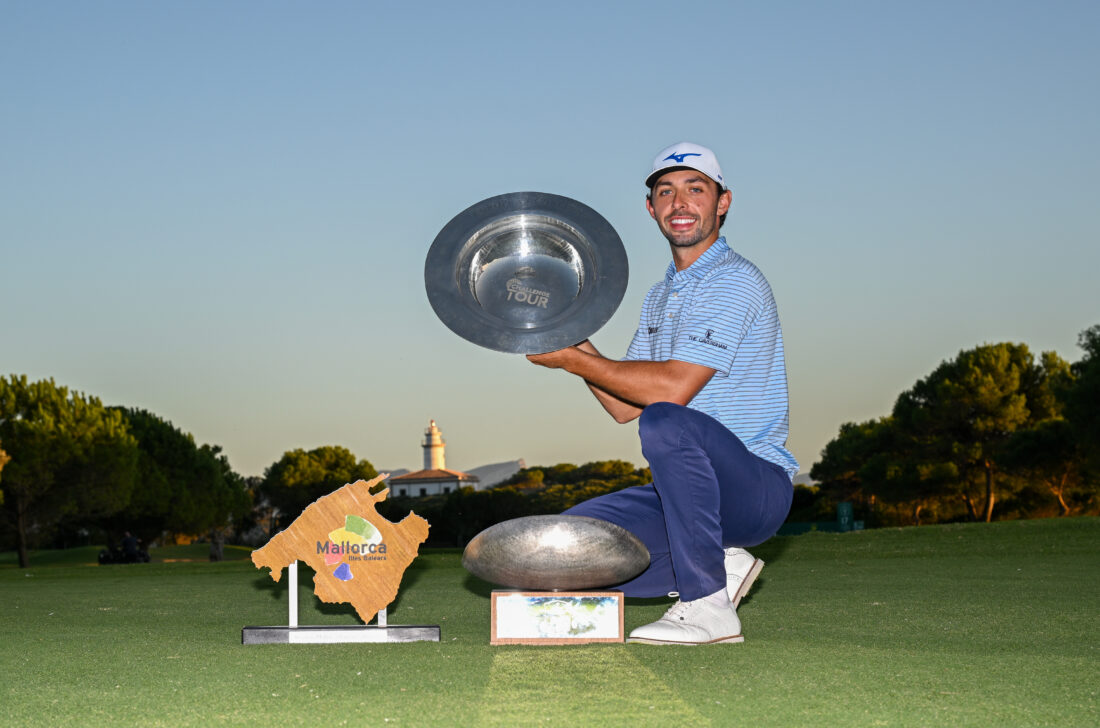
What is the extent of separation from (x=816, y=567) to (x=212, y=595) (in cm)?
607

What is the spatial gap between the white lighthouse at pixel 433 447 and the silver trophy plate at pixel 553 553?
6153 inches

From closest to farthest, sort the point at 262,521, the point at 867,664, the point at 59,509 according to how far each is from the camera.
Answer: the point at 867,664
the point at 59,509
the point at 262,521

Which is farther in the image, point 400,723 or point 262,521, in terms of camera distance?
point 262,521

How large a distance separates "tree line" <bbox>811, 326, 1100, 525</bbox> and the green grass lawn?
123 ft

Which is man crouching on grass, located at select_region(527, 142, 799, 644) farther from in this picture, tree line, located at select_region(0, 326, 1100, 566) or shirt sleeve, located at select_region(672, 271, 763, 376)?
tree line, located at select_region(0, 326, 1100, 566)

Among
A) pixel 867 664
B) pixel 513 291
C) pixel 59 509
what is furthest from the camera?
pixel 59 509

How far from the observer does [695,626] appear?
3742mm

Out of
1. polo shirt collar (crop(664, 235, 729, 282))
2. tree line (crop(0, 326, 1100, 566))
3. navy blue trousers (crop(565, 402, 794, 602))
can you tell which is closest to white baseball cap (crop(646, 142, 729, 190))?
polo shirt collar (crop(664, 235, 729, 282))

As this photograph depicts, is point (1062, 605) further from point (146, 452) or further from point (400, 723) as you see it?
point (146, 452)

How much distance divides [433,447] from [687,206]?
522 feet

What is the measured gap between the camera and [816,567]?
10.7 meters

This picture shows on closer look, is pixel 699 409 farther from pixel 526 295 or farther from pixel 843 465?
pixel 843 465

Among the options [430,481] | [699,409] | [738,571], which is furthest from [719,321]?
[430,481]

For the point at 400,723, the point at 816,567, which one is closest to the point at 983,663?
the point at 400,723
